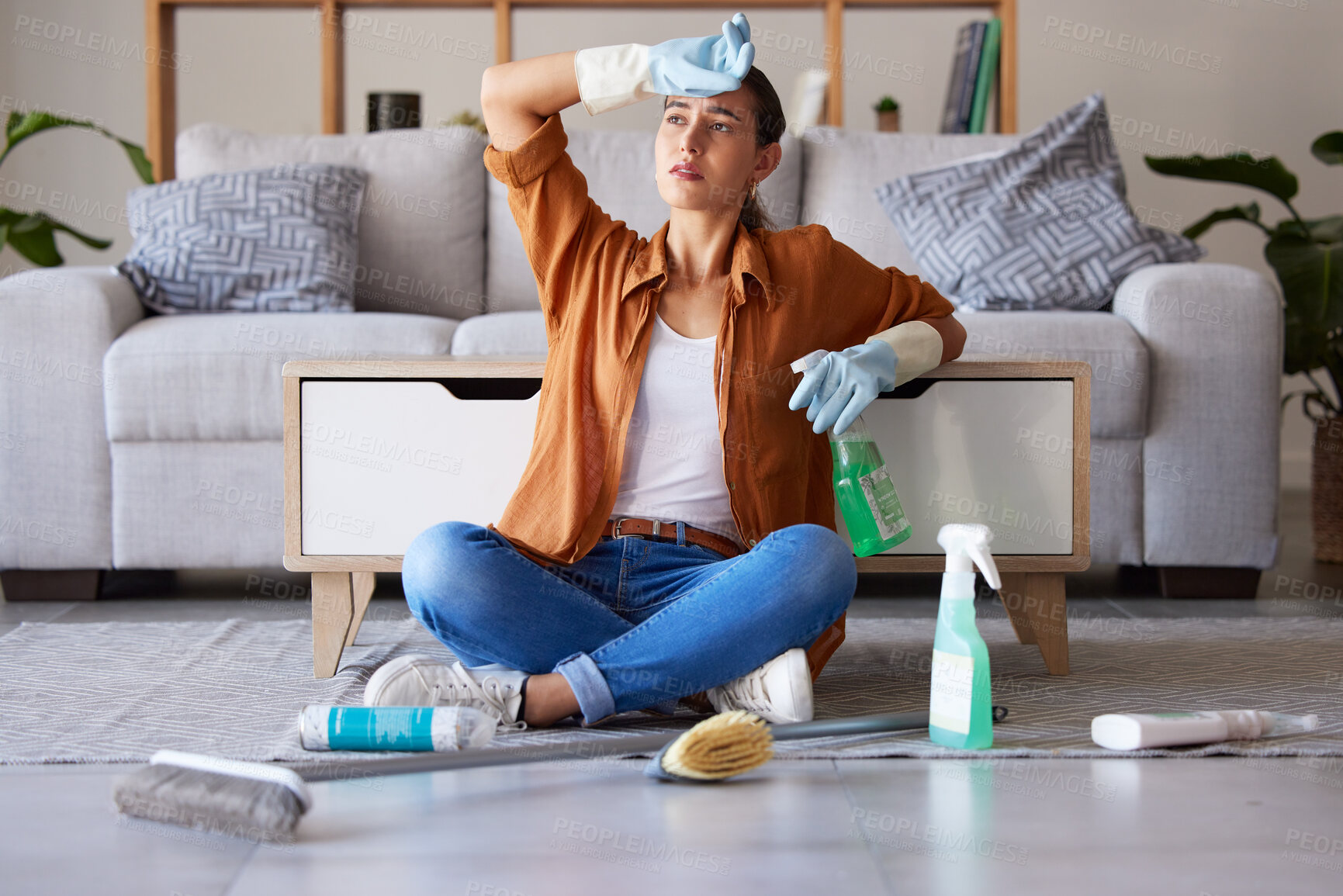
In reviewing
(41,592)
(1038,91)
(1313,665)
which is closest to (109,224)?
(41,592)

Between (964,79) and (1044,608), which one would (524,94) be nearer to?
(1044,608)

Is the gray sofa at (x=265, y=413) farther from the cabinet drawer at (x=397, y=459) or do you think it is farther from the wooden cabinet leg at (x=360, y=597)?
the cabinet drawer at (x=397, y=459)

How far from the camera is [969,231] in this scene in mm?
2309

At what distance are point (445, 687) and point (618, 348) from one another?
40cm

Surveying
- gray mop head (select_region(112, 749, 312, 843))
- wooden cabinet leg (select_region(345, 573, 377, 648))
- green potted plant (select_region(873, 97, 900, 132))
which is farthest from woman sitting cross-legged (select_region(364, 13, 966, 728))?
green potted plant (select_region(873, 97, 900, 132))

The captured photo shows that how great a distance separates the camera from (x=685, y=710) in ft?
4.40

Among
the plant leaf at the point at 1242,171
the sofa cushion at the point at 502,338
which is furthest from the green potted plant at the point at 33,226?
the plant leaf at the point at 1242,171

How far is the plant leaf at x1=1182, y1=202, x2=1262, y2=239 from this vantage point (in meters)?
2.55

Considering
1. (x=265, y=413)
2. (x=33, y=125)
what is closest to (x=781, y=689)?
(x=265, y=413)

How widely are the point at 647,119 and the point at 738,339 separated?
7.72ft

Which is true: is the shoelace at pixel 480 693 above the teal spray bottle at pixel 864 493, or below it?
below

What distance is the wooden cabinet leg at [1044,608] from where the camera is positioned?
4.99 feet

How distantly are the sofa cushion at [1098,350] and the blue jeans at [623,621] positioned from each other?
906 mm

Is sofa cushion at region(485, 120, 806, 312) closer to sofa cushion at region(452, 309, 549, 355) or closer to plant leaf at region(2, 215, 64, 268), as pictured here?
sofa cushion at region(452, 309, 549, 355)
